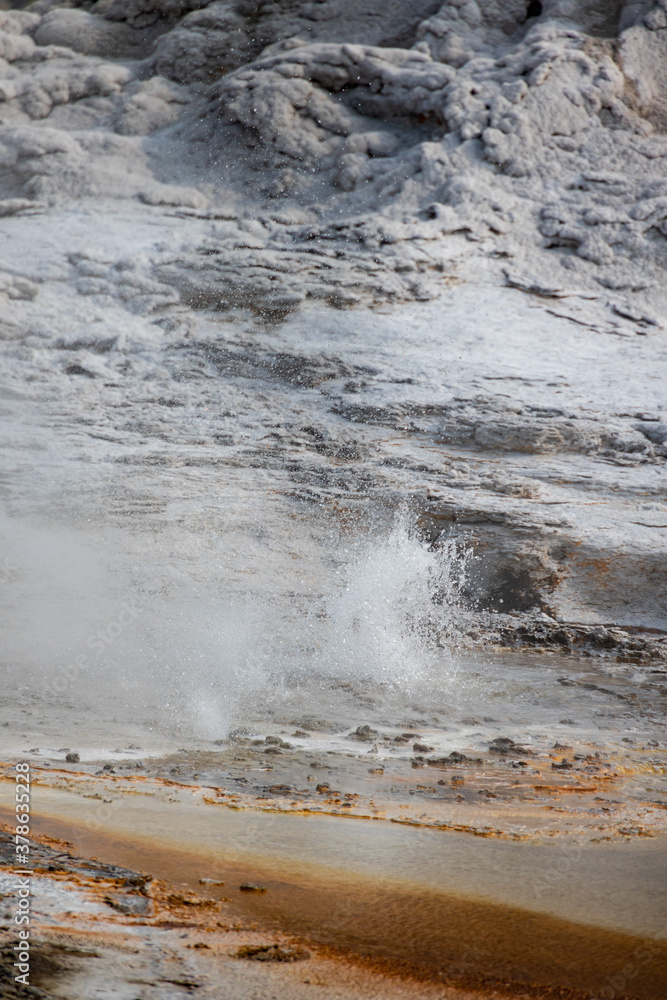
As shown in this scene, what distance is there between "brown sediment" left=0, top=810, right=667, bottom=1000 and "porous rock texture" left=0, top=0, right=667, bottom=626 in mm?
4346

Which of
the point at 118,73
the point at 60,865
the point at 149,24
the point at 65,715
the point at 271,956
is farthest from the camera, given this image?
the point at 149,24

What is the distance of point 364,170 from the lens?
8.63 metres

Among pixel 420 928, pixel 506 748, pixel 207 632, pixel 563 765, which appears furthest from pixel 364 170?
pixel 420 928

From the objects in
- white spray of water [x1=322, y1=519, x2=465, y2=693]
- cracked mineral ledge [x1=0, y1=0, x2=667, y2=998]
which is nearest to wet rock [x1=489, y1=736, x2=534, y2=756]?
cracked mineral ledge [x1=0, y1=0, x2=667, y2=998]

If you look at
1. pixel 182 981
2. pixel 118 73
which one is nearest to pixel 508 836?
pixel 182 981

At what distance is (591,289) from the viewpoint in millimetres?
7855

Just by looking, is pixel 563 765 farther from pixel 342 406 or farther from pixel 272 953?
pixel 342 406

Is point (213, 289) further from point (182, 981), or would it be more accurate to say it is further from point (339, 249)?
point (182, 981)

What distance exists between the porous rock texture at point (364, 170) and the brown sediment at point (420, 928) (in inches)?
171

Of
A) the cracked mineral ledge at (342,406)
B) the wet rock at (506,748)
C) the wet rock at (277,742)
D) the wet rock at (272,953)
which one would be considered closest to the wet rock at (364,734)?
the cracked mineral ledge at (342,406)

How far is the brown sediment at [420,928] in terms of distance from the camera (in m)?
1.62

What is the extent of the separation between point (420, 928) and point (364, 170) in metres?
8.34

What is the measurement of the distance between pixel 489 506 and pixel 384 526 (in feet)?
2.86

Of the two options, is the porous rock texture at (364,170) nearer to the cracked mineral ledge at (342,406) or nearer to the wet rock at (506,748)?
the cracked mineral ledge at (342,406)
